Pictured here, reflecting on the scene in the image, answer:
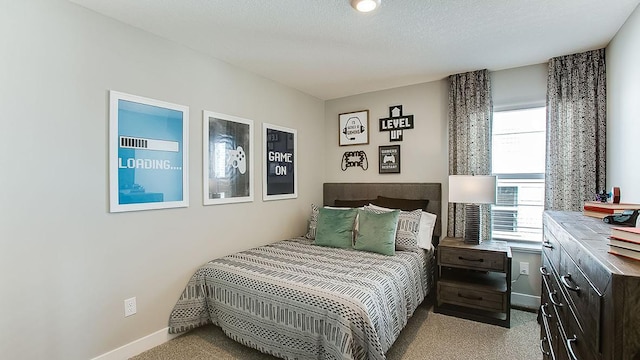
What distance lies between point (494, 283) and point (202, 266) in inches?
107

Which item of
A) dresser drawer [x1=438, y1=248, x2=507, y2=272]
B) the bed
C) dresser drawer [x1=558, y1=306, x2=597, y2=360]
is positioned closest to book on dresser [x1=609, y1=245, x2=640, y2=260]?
dresser drawer [x1=558, y1=306, x2=597, y2=360]

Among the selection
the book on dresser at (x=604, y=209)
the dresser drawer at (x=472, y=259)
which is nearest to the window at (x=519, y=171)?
the dresser drawer at (x=472, y=259)

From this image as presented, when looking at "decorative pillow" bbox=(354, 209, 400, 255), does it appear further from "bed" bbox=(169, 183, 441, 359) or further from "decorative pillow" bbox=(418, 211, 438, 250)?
"decorative pillow" bbox=(418, 211, 438, 250)

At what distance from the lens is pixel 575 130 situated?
9.14ft

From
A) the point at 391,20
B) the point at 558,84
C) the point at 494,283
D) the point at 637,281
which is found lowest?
the point at 494,283

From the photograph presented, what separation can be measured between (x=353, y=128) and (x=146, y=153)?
2.63 metres

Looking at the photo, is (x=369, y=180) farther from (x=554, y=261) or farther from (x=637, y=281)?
(x=637, y=281)

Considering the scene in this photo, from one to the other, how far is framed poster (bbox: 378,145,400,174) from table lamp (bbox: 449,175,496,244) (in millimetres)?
943

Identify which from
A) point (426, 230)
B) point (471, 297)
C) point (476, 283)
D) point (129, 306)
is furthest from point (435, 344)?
point (129, 306)

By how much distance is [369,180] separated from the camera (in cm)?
407

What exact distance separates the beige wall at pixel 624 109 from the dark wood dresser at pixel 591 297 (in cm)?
94

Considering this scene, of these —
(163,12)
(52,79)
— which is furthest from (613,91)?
(52,79)

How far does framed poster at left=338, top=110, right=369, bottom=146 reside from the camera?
4078 mm

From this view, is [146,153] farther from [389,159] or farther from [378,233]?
[389,159]
